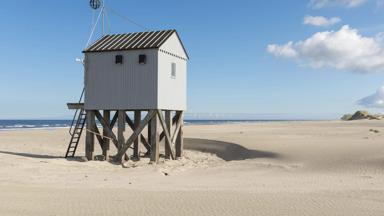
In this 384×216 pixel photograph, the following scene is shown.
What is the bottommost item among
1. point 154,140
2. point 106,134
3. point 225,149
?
point 225,149

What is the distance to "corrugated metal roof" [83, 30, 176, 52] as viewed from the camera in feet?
65.2

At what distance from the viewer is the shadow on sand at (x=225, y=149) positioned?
21.8 metres

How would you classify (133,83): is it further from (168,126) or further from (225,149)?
(225,149)

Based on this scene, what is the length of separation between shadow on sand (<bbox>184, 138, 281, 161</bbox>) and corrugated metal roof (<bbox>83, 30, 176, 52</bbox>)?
7079 mm

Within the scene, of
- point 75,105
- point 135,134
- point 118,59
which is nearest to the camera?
point 118,59

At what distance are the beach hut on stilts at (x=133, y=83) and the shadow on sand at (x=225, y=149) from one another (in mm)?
3511

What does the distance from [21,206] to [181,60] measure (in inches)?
538

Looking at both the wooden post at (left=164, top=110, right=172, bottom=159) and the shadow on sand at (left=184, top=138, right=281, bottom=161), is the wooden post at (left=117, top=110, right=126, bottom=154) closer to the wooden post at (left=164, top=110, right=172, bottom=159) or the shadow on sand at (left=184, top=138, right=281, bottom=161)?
the wooden post at (left=164, top=110, right=172, bottom=159)

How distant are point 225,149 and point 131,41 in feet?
29.3

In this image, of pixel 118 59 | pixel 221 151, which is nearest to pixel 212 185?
pixel 118 59

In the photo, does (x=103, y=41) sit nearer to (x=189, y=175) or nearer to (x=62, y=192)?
(x=189, y=175)

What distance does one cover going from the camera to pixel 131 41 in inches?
814

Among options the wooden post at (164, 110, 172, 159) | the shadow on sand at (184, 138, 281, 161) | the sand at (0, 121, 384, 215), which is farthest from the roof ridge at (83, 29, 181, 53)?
the shadow on sand at (184, 138, 281, 161)

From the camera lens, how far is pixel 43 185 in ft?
41.3
